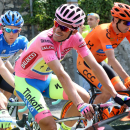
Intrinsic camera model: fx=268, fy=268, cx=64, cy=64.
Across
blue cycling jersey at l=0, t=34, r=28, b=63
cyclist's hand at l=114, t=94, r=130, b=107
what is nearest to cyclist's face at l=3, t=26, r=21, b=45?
blue cycling jersey at l=0, t=34, r=28, b=63

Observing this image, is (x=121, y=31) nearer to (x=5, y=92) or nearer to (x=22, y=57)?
(x=22, y=57)

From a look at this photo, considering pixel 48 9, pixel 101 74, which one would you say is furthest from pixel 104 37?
pixel 48 9

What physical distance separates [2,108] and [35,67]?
0.73m

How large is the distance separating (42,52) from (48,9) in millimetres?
7621

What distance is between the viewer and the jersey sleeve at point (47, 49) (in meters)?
3.16

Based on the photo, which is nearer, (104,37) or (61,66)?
(61,66)

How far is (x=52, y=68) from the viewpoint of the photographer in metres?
3.13

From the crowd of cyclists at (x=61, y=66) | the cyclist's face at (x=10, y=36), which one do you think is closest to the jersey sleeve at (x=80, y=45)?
the crowd of cyclists at (x=61, y=66)

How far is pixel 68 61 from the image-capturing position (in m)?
10.3

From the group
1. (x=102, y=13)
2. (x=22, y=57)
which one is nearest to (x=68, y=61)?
(x=102, y=13)

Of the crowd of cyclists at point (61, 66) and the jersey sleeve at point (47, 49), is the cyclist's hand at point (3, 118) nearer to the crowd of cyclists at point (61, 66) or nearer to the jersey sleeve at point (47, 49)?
the crowd of cyclists at point (61, 66)

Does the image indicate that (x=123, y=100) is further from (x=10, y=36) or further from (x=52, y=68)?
(x=10, y=36)

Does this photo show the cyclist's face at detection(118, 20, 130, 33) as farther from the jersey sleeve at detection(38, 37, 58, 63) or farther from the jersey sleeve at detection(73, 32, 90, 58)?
the jersey sleeve at detection(38, 37, 58, 63)

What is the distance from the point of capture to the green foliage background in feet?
33.9
